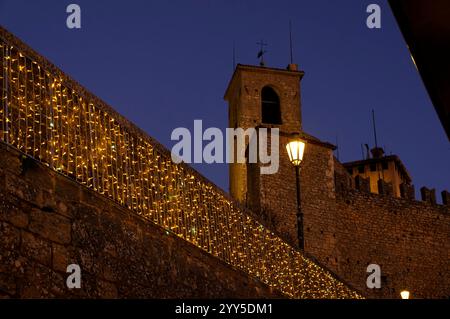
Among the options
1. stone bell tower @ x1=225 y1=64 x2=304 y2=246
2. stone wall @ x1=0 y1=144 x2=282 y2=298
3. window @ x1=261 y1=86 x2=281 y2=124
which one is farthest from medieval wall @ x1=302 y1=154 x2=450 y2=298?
stone wall @ x1=0 y1=144 x2=282 y2=298

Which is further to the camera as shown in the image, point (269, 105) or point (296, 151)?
point (269, 105)

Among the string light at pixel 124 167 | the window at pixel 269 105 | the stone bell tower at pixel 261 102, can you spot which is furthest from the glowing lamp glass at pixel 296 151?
the window at pixel 269 105

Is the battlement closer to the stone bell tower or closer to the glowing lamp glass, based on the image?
the stone bell tower

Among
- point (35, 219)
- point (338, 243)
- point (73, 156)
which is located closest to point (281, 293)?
point (73, 156)

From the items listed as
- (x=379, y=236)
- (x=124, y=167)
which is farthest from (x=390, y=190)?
(x=124, y=167)

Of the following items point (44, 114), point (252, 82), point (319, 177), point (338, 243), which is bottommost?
point (44, 114)

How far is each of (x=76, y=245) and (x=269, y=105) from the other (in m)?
34.4

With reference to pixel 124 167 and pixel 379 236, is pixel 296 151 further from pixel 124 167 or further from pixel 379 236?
pixel 379 236

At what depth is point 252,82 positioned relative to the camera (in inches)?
1618

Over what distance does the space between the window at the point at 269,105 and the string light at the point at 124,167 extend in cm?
2770

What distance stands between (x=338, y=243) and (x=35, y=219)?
85.2 feet

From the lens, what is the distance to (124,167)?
28.6ft

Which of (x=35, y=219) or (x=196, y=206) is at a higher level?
(x=196, y=206)
